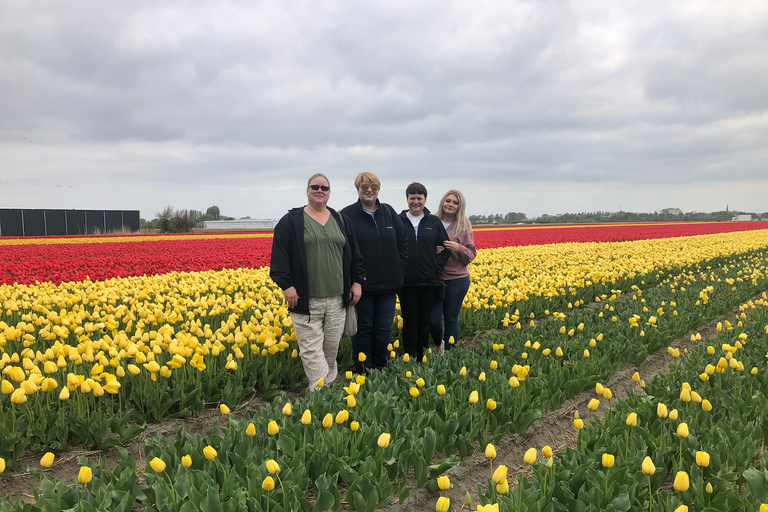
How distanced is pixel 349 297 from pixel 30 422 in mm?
2599

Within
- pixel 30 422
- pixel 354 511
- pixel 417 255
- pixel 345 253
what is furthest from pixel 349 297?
pixel 30 422

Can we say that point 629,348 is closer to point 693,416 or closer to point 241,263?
point 693,416

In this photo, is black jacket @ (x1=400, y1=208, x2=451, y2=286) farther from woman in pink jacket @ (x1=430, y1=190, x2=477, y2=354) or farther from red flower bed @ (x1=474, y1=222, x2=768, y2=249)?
red flower bed @ (x1=474, y1=222, x2=768, y2=249)

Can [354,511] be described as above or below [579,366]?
below

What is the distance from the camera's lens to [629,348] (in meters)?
5.38

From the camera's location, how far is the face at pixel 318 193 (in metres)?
4.18

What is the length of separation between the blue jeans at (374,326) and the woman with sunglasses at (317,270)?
31 cm

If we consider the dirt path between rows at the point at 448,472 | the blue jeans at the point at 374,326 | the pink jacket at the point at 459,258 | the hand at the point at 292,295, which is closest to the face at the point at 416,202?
the pink jacket at the point at 459,258

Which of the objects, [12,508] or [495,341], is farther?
[495,341]

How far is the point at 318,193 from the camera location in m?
4.20

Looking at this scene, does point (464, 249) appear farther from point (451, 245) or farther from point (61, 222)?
point (61, 222)

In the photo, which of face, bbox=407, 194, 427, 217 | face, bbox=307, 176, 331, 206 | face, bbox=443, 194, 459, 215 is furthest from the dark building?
face, bbox=307, 176, 331, 206

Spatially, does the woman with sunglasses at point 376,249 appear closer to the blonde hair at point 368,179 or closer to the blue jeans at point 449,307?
the blonde hair at point 368,179

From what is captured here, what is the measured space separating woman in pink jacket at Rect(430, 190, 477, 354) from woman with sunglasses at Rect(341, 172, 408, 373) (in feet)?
2.54
